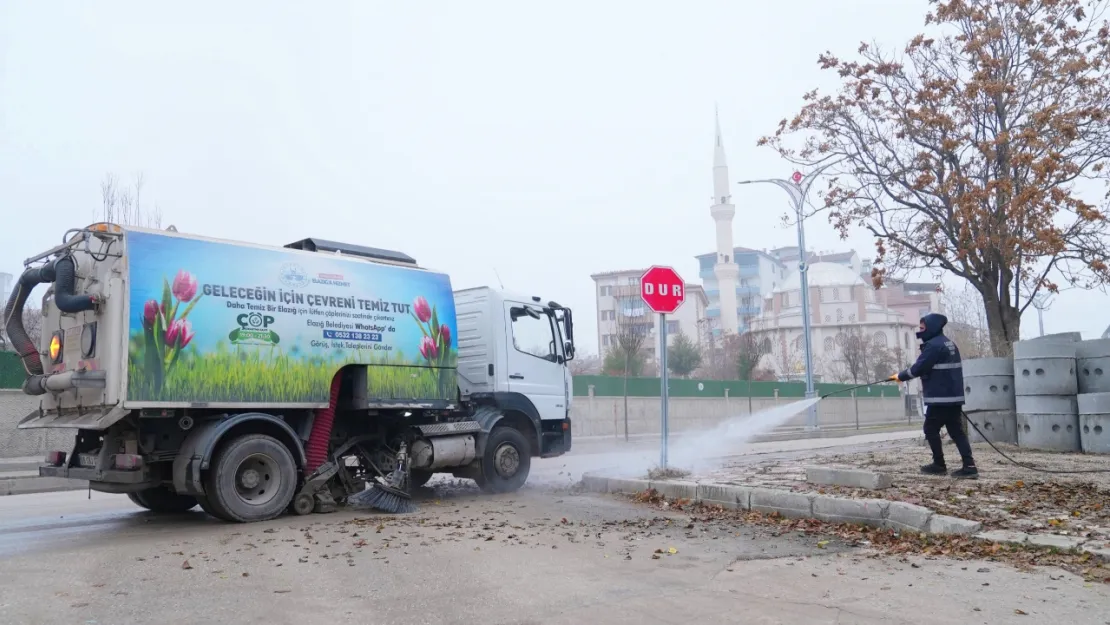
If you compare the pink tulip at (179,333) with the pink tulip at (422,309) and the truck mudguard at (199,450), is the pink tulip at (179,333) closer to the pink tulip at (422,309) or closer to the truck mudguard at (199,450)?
the truck mudguard at (199,450)

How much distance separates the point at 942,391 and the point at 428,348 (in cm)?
612

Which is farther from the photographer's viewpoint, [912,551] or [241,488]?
[241,488]

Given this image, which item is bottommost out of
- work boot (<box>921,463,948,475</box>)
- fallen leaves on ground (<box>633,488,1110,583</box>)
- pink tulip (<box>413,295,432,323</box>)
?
fallen leaves on ground (<box>633,488,1110,583</box>)

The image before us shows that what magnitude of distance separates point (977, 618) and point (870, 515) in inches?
111

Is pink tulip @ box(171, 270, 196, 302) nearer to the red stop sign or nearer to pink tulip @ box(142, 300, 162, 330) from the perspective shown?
pink tulip @ box(142, 300, 162, 330)

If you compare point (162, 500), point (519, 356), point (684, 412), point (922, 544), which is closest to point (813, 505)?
point (922, 544)

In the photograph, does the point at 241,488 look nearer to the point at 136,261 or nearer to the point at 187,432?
the point at 187,432

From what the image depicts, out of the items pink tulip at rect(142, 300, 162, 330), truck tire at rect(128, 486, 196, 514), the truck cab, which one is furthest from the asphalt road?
the truck cab

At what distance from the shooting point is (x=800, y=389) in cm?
3903

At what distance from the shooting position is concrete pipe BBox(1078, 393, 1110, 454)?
1295 cm

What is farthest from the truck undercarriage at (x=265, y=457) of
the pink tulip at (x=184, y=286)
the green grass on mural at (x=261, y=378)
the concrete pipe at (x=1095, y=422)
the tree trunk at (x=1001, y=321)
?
the tree trunk at (x=1001, y=321)

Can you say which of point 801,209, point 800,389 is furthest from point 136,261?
point 800,389

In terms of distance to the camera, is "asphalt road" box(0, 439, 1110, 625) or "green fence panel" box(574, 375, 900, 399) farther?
"green fence panel" box(574, 375, 900, 399)

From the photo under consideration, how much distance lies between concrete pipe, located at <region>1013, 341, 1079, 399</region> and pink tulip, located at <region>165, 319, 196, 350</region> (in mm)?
12651
